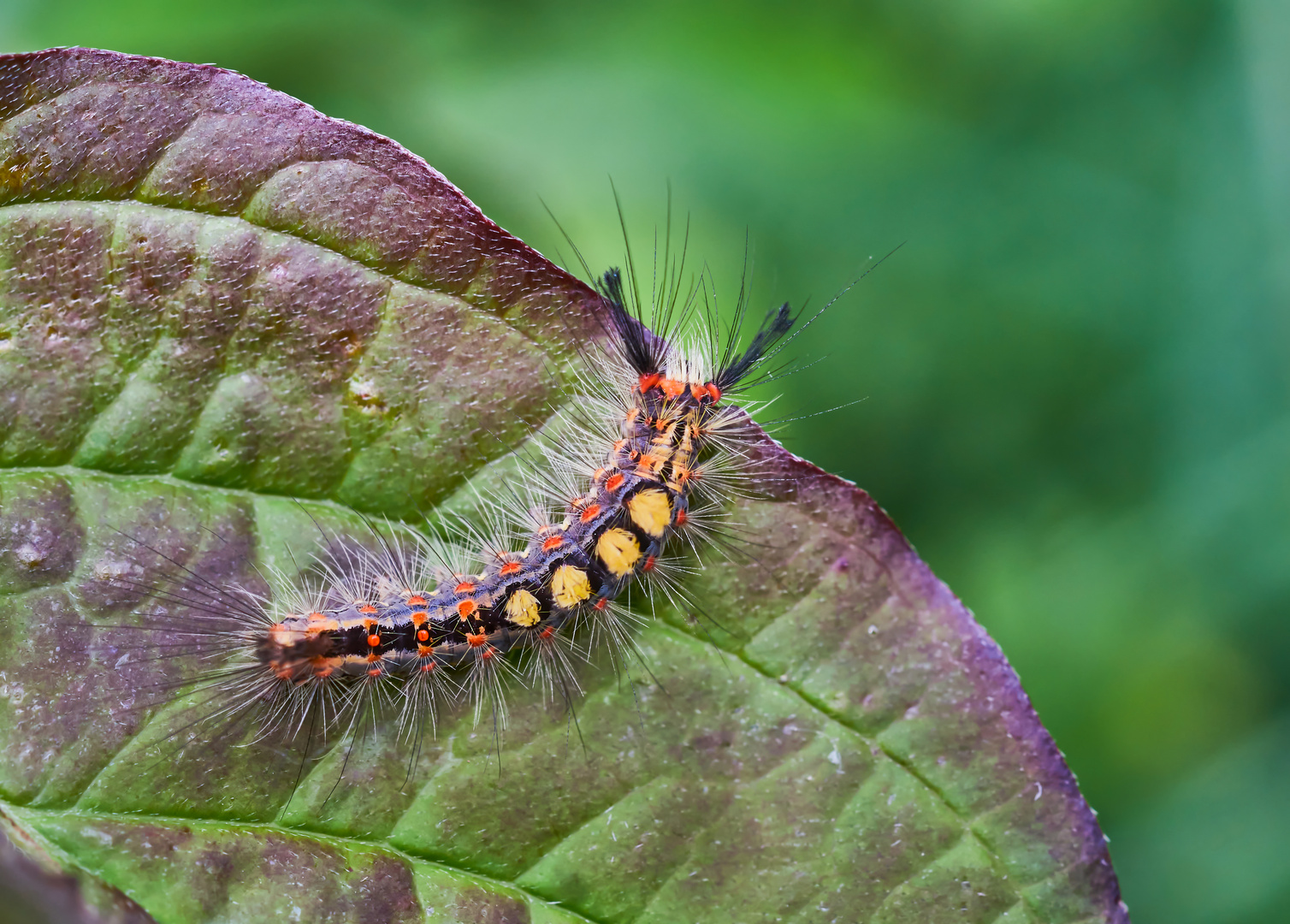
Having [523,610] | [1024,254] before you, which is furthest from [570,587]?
[1024,254]

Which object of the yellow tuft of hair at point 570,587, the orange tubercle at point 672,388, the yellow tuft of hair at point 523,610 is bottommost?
the yellow tuft of hair at point 523,610

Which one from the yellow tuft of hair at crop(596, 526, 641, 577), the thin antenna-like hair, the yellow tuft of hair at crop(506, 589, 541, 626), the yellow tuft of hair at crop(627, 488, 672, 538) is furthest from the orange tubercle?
the yellow tuft of hair at crop(506, 589, 541, 626)

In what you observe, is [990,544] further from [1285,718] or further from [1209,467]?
[1285,718]

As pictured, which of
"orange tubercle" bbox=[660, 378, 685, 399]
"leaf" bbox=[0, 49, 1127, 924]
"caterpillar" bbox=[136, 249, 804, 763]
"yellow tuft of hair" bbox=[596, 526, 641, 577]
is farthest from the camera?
"orange tubercle" bbox=[660, 378, 685, 399]

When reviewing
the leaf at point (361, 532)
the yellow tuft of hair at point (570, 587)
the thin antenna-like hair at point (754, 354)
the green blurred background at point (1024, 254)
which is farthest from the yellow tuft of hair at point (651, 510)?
the green blurred background at point (1024, 254)

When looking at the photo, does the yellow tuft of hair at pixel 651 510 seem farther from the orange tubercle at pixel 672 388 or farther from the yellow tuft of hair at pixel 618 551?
the orange tubercle at pixel 672 388

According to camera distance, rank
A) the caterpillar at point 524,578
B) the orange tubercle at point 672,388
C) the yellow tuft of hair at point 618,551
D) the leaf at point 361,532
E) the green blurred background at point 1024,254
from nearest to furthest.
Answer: the leaf at point 361,532
the caterpillar at point 524,578
the yellow tuft of hair at point 618,551
the orange tubercle at point 672,388
the green blurred background at point 1024,254

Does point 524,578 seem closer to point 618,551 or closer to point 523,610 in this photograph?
point 523,610

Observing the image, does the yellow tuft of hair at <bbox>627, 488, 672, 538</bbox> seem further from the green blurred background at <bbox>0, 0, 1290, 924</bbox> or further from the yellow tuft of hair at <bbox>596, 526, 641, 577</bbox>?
the green blurred background at <bbox>0, 0, 1290, 924</bbox>
